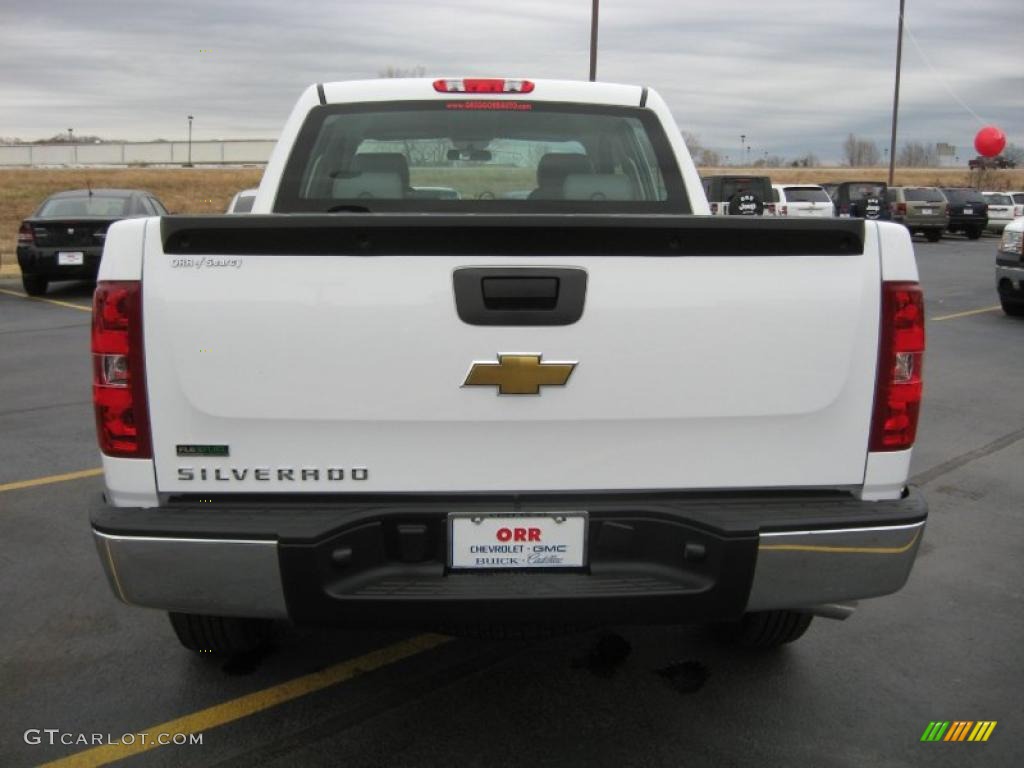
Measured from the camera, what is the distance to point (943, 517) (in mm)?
5367

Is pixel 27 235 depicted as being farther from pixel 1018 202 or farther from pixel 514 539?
pixel 1018 202

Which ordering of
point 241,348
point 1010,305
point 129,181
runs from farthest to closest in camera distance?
point 129,181
point 1010,305
point 241,348

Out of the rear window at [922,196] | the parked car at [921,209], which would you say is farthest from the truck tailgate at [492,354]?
the rear window at [922,196]

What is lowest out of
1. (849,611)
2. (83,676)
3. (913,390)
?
(83,676)

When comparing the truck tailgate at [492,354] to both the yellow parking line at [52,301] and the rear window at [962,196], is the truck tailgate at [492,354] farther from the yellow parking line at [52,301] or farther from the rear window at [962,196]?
the rear window at [962,196]

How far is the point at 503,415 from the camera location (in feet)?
8.59

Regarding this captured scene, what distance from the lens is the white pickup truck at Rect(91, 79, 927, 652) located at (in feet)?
8.39

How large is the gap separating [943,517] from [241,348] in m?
4.19

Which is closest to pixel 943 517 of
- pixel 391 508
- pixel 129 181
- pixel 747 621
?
pixel 747 621

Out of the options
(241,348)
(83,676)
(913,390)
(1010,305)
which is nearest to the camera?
(241,348)

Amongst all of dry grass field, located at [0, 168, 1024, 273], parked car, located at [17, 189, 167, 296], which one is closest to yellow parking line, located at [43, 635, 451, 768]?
parked car, located at [17, 189, 167, 296]

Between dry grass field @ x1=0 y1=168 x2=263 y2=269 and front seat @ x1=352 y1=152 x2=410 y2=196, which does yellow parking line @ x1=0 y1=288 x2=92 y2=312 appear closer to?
front seat @ x1=352 y1=152 x2=410 y2=196

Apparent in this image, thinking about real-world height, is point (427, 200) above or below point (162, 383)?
above

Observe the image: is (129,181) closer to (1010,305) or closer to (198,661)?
(1010,305)
